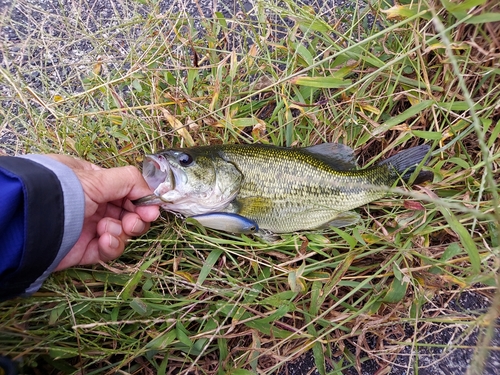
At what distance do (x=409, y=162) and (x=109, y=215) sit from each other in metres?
2.14

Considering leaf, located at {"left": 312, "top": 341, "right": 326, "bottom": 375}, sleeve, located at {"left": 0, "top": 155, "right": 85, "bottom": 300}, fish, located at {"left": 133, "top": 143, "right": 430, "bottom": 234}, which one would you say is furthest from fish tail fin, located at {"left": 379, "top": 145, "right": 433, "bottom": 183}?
sleeve, located at {"left": 0, "top": 155, "right": 85, "bottom": 300}

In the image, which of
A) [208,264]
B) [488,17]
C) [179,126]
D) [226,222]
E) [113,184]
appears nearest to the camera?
[488,17]

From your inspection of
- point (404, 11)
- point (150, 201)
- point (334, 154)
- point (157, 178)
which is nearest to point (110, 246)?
point (150, 201)

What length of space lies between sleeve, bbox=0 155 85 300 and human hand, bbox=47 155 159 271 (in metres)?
0.19

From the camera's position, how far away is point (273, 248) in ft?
8.79

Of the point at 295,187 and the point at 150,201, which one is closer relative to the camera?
the point at 150,201

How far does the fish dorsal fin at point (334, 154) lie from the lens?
2.74 metres

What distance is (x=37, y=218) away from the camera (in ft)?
6.49

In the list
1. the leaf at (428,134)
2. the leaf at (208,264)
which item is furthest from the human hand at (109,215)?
the leaf at (428,134)

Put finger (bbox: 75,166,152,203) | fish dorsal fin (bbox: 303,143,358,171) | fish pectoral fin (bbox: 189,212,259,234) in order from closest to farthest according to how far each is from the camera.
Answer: finger (bbox: 75,166,152,203) < fish pectoral fin (bbox: 189,212,259,234) < fish dorsal fin (bbox: 303,143,358,171)

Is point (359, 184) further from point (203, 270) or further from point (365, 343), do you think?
point (203, 270)

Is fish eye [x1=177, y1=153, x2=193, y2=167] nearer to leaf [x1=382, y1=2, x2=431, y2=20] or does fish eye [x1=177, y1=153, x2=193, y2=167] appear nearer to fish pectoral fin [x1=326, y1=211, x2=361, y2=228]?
fish pectoral fin [x1=326, y1=211, x2=361, y2=228]

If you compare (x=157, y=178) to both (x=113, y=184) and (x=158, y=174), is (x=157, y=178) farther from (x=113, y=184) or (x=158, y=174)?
(x=113, y=184)

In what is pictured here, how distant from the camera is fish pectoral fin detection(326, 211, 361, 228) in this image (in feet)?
8.78
